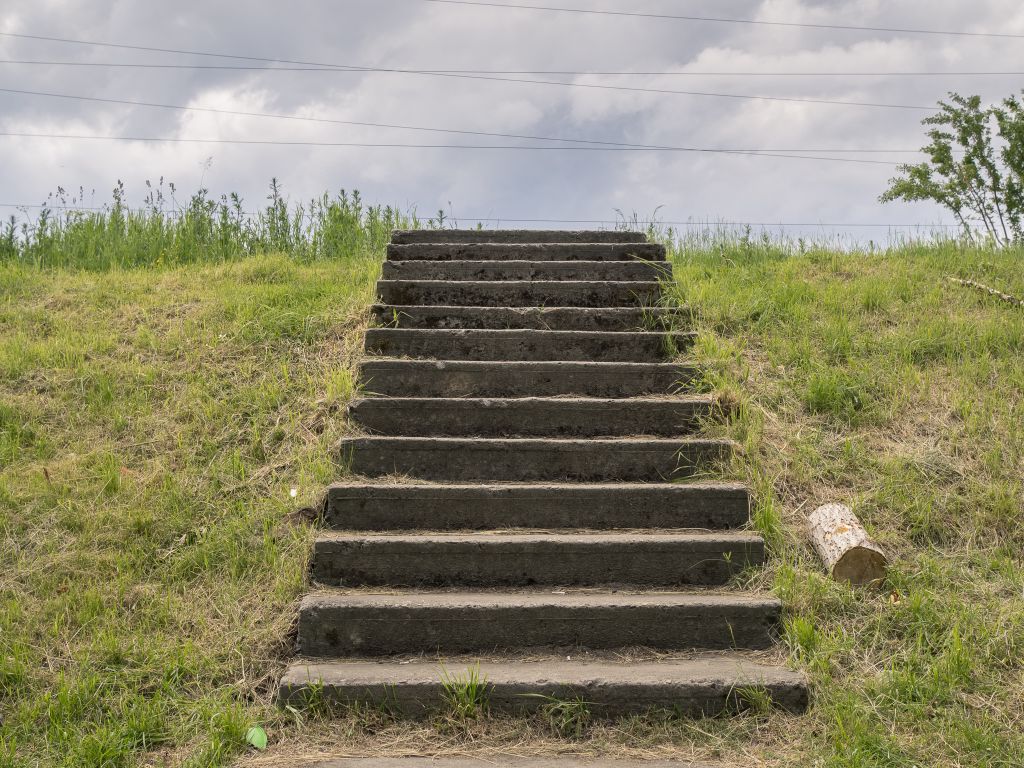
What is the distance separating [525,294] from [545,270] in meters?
0.42

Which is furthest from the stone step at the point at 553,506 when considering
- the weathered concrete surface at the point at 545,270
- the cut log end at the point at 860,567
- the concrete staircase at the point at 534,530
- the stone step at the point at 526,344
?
the weathered concrete surface at the point at 545,270

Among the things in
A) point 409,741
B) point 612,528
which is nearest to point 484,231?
point 612,528

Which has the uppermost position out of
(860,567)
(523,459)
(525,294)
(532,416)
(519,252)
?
(519,252)

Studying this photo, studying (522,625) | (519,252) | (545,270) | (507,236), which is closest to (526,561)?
(522,625)

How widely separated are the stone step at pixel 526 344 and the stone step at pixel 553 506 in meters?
1.64

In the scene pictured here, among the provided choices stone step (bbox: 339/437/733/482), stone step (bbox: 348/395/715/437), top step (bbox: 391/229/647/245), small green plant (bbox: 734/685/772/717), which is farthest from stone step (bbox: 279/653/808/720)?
top step (bbox: 391/229/647/245)

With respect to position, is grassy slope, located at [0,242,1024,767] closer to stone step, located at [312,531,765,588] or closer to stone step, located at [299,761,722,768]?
stone step, located at [299,761,722,768]

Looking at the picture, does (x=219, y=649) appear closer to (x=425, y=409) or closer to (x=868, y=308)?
(x=425, y=409)

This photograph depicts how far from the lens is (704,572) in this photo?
465cm

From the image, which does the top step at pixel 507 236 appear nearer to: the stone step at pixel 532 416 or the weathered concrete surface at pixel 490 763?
the stone step at pixel 532 416

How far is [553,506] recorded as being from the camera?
4980mm

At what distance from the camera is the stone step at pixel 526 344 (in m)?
6.39

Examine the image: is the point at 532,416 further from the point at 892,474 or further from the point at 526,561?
the point at 892,474

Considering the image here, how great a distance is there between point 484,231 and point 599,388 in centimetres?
275
